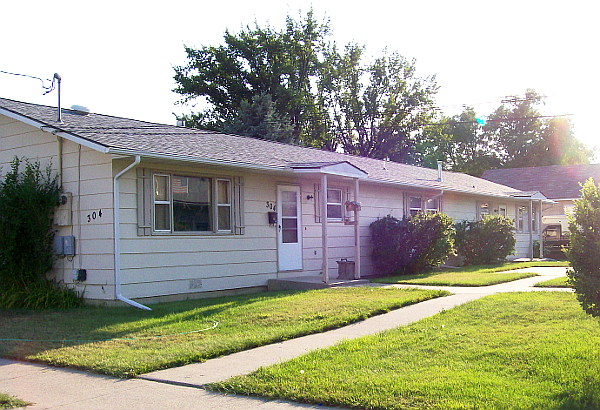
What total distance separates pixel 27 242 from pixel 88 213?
1441 mm

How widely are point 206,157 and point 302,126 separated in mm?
30447

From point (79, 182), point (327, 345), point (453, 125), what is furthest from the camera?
point (453, 125)

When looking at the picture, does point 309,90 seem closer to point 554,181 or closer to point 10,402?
point 554,181

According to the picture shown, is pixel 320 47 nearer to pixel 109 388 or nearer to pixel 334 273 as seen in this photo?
pixel 334 273

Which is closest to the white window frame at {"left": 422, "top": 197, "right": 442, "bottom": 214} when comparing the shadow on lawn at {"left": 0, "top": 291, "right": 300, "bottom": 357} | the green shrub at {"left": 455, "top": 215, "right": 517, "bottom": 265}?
the green shrub at {"left": 455, "top": 215, "right": 517, "bottom": 265}

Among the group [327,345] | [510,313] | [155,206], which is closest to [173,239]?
[155,206]

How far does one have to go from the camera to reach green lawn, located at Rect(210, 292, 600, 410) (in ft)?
15.9

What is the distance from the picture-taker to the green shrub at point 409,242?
54.1ft

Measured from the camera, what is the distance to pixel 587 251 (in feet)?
19.1

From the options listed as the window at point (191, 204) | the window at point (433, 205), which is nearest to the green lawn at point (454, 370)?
the window at point (191, 204)

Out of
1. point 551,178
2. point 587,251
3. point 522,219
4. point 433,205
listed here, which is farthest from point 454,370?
point 551,178

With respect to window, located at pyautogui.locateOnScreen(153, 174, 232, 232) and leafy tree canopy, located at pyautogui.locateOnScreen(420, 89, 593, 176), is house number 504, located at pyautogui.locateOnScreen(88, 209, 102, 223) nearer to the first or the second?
window, located at pyautogui.locateOnScreen(153, 174, 232, 232)

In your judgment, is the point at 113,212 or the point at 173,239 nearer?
the point at 113,212

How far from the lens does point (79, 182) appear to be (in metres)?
11.4
